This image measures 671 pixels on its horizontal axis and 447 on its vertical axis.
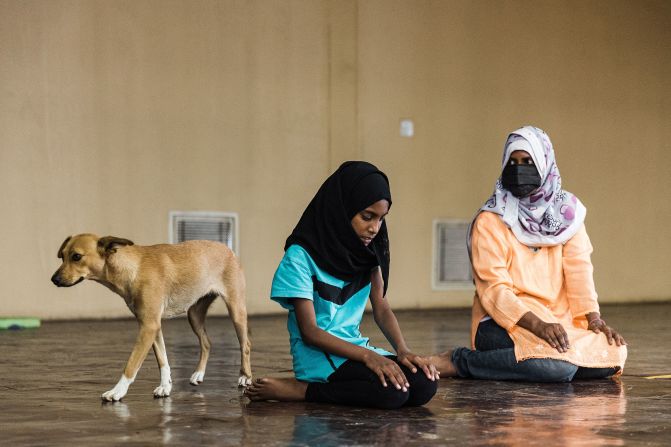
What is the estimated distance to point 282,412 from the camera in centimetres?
403

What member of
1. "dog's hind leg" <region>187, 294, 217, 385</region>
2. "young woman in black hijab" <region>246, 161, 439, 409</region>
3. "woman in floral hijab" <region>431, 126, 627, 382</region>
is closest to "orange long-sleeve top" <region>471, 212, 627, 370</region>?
"woman in floral hijab" <region>431, 126, 627, 382</region>

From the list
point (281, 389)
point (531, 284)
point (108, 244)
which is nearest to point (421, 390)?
point (281, 389)

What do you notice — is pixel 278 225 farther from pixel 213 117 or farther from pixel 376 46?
pixel 376 46

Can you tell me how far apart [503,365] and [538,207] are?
0.77 m

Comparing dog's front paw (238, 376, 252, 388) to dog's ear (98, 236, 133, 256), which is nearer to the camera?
dog's ear (98, 236, 133, 256)

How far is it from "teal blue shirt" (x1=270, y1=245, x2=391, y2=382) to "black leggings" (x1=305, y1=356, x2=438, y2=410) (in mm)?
55

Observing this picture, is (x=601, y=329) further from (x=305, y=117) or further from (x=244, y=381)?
(x=305, y=117)

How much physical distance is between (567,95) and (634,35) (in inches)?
51.8

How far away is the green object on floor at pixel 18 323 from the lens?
8.48 metres

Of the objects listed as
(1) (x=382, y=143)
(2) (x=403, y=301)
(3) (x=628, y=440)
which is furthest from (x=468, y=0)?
(3) (x=628, y=440)

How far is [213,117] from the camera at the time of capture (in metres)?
9.87

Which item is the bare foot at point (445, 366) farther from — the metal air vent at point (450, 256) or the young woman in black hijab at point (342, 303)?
the metal air vent at point (450, 256)

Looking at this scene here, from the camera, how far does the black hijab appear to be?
399 cm

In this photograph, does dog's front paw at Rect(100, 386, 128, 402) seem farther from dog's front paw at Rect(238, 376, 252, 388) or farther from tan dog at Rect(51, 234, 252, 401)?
dog's front paw at Rect(238, 376, 252, 388)
